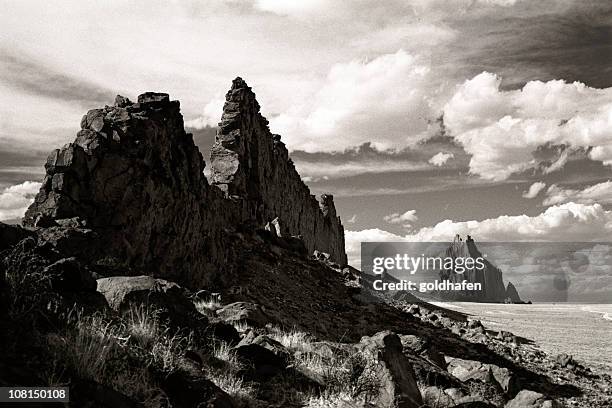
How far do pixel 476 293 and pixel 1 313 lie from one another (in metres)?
180

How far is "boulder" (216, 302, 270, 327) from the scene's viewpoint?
11.2 metres

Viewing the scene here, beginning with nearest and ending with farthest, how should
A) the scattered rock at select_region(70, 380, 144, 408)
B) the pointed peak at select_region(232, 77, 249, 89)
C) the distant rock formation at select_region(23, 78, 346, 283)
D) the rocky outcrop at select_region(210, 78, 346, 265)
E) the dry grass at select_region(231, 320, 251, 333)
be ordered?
the scattered rock at select_region(70, 380, 144, 408)
the dry grass at select_region(231, 320, 251, 333)
the distant rock formation at select_region(23, 78, 346, 283)
the rocky outcrop at select_region(210, 78, 346, 265)
the pointed peak at select_region(232, 77, 249, 89)

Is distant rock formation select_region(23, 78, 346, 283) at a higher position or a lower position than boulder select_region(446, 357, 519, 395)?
higher

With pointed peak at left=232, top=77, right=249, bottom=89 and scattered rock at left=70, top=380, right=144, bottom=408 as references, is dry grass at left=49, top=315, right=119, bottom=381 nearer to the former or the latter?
scattered rock at left=70, top=380, right=144, bottom=408

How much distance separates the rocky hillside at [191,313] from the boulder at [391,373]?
0.10 feet

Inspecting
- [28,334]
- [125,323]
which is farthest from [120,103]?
[28,334]

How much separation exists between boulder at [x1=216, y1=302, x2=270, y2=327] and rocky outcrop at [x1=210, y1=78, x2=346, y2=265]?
26.4 meters

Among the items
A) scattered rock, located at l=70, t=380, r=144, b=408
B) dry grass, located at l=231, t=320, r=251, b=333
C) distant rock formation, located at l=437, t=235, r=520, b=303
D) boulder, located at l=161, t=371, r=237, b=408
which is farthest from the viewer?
distant rock formation, located at l=437, t=235, r=520, b=303

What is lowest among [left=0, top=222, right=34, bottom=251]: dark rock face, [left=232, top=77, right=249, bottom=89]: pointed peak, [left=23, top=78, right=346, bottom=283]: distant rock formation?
[left=0, top=222, right=34, bottom=251]: dark rock face

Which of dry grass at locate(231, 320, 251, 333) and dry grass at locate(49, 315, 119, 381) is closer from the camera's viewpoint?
dry grass at locate(49, 315, 119, 381)

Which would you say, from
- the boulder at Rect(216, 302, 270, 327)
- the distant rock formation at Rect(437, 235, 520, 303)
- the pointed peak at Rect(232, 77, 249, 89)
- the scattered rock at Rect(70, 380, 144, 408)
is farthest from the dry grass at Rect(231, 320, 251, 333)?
the distant rock formation at Rect(437, 235, 520, 303)

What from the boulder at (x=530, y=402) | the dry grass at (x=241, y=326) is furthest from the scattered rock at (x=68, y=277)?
the boulder at (x=530, y=402)

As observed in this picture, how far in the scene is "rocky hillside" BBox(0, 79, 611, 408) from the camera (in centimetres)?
539

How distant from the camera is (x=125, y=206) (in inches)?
695
